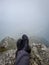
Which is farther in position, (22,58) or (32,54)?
(32,54)

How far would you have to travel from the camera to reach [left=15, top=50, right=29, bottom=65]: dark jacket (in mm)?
2037

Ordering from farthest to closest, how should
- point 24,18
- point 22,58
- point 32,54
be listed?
point 24,18 → point 32,54 → point 22,58

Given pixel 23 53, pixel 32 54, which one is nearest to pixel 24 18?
pixel 32 54

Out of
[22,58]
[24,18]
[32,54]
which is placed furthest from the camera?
[24,18]

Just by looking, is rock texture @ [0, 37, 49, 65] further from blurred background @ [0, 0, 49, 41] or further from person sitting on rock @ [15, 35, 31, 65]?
person sitting on rock @ [15, 35, 31, 65]

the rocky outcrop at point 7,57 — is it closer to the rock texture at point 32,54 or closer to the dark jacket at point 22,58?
the rock texture at point 32,54

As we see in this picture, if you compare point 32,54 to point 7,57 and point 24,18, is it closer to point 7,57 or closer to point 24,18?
point 7,57

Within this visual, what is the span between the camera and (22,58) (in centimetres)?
207

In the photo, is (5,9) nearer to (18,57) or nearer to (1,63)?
(1,63)

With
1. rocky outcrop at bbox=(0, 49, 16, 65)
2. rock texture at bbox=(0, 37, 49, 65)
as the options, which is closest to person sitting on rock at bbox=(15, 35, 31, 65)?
rock texture at bbox=(0, 37, 49, 65)

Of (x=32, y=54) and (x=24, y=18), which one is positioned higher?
(x=24, y=18)

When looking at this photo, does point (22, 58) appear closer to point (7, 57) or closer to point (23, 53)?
point (23, 53)

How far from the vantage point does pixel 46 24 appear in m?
3.39

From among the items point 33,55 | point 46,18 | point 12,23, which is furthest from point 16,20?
point 33,55
